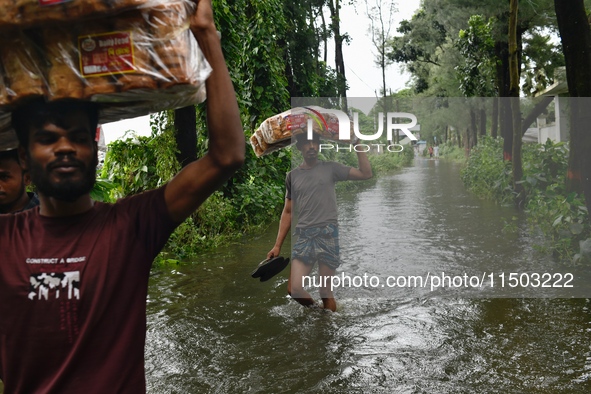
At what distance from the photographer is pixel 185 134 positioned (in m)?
10.9

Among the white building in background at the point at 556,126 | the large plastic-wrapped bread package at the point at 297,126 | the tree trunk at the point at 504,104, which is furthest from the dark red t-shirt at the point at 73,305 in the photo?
the tree trunk at the point at 504,104

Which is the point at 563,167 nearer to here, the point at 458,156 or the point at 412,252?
the point at 458,156

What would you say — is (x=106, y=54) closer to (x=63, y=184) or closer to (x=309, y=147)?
(x=63, y=184)

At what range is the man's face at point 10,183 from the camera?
412 centimetres

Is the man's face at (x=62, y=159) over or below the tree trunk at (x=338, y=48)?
below

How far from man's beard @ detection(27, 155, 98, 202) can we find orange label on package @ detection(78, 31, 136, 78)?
0.93ft

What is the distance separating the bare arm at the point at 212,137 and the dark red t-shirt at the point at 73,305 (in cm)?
17

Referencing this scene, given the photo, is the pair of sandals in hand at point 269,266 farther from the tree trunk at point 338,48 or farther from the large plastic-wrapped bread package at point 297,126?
the tree trunk at point 338,48

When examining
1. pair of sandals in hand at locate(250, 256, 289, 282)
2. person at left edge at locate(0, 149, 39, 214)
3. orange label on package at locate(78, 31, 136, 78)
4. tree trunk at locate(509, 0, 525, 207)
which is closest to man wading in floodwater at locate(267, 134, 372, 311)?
pair of sandals in hand at locate(250, 256, 289, 282)

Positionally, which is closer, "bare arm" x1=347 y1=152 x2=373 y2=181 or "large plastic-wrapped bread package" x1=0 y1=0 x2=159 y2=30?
"large plastic-wrapped bread package" x1=0 y1=0 x2=159 y2=30

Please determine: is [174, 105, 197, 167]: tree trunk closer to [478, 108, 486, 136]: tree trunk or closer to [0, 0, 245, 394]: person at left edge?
[478, 108, 486, 136]: tree trunk

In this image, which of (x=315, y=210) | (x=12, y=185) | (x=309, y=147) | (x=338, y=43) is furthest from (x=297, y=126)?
(x=338, y=43)

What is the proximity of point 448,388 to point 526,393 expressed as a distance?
512 mm

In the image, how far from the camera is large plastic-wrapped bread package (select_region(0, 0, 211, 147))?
1870 mm
